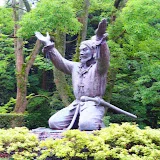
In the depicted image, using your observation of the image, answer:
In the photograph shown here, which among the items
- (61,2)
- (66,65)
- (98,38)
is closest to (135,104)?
(61,2)

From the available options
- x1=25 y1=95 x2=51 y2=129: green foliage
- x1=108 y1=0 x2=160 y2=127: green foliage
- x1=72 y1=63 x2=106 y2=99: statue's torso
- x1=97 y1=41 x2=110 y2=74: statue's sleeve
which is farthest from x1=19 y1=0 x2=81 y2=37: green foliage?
x1=97 y1=41 x2=110 y2=74: statue's sleeve

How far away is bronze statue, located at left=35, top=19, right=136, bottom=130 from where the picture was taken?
5.60 metres

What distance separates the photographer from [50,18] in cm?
955

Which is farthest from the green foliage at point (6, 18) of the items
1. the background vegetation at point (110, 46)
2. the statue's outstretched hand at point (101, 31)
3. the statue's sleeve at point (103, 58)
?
the statue's outstretched hand at point (101, 31)

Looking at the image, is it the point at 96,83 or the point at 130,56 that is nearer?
the point at 96,83

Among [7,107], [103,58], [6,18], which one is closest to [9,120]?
[7,107]

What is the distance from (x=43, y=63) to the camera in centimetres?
1387

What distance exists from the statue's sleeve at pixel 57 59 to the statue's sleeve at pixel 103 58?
756 millimetres

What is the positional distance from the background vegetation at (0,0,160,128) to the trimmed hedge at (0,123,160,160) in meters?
4.92

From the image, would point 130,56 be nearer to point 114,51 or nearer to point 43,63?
point 114,51

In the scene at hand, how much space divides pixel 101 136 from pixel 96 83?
1.50 metres

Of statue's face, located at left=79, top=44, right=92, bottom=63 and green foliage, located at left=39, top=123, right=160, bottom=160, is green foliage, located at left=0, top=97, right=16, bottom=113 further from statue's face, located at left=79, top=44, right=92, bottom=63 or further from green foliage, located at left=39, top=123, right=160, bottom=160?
green foliage, located at left=39, top=123, right=160, bottom=160

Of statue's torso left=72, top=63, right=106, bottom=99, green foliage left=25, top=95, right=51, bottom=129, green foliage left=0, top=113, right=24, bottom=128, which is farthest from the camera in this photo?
green foliage left=25, top=95, right=51, bottom=129

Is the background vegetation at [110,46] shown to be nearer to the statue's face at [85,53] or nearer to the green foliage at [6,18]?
the green foliage at [6,18]
